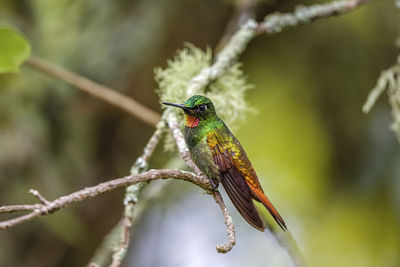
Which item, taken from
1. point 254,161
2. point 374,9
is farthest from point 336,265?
point 374,9

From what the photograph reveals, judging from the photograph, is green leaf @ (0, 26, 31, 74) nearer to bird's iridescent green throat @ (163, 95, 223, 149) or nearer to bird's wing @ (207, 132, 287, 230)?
bird's iridescent green throat @ (163, 95, 223, 149)

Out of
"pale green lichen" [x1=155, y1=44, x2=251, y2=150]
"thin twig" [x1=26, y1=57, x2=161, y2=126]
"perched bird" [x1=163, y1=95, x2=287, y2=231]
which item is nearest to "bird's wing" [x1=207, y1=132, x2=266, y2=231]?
"perched bird" [x1=163, y1=95, x2=287, y2=231]

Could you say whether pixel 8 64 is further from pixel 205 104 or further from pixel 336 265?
pixel 336 265

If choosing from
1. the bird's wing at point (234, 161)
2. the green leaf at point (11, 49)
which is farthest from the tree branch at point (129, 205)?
the green leaf at point (11, 49)

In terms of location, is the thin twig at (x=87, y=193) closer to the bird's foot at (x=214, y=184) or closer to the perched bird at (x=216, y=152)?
the bird's foot at (x=214, y=184)

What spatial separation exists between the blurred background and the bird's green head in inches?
50.7

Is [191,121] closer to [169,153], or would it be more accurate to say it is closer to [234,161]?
[234,161]

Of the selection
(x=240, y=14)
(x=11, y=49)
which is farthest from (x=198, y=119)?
(x=240, y=14)

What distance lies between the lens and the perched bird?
4.98 feet

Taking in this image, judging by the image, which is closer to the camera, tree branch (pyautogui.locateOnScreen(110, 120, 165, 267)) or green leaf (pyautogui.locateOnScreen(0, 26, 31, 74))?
tree branch (pyautogui.locateOnScreen(110, 120, 165, 267))

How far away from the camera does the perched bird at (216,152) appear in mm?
1518

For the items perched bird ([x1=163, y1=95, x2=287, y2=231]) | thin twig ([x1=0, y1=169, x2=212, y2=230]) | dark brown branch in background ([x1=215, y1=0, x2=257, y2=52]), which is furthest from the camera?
dark brown branch in background ([x1=215, y1=0, x2=257, y2=52])

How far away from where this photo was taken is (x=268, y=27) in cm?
213

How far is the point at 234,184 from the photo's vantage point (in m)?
1.51
